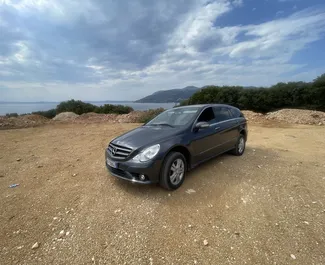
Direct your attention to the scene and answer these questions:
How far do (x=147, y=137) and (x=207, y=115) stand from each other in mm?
1599

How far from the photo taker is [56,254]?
2.06 m

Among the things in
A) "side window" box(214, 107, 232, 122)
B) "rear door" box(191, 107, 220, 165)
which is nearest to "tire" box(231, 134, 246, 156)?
"side window" box(214, 107, 232, 122)

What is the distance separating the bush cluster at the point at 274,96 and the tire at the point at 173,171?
62.0 ft

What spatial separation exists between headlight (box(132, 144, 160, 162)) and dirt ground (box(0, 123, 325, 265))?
659mm

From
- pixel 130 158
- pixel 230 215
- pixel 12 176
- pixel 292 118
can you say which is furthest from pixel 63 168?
pixel 292 118

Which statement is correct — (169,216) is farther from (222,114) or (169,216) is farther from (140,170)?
(222,114)

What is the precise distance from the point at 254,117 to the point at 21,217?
14.9 meters

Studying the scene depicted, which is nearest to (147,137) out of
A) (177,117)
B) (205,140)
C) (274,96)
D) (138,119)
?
(177,117)

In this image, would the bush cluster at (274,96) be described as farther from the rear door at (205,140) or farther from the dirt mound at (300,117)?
the rear door at (205,140)

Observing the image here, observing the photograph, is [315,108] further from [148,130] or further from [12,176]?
[12,176]

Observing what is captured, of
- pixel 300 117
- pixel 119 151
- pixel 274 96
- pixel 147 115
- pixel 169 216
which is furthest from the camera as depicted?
pixel 274 96

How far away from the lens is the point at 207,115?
4.18 m

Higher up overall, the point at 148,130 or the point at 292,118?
the point at 148,130

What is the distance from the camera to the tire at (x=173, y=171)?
307 centimetres
